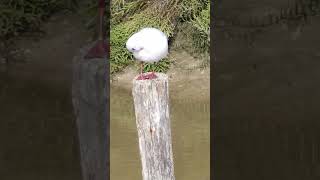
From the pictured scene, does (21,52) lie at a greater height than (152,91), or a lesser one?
greater

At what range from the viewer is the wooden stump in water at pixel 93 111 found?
2.93 meters

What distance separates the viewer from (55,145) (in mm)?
5707

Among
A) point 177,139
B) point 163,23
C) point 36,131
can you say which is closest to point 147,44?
point 177,139

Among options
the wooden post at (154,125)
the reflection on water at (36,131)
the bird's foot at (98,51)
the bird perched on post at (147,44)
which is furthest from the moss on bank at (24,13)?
the wooden post at (154,125)

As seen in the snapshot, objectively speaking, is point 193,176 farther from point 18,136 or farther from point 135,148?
point 18,136

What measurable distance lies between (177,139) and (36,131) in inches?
46.5

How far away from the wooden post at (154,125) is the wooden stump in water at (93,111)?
0.14m
